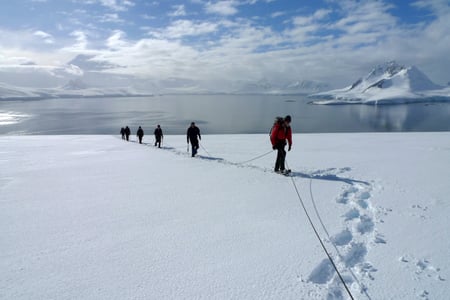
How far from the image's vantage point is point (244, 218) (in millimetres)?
5098

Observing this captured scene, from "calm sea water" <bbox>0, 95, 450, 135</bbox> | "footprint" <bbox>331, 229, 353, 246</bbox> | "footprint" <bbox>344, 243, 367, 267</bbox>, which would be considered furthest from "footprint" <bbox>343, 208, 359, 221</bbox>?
"calm sea water" <bbox>0, 95, 450, 135</bbox>

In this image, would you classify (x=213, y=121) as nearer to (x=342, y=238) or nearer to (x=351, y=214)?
(x=351, y=214)

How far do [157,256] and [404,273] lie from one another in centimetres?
312

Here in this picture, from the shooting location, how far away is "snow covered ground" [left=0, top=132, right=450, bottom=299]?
128 inches

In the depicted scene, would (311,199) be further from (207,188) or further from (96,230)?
(96,230)

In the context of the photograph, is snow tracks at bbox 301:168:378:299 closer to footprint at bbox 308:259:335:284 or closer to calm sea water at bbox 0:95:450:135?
footprint at bbox 308:259:335:284

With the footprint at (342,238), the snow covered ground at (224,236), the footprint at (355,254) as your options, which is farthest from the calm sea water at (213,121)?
the footprint at (355,254)

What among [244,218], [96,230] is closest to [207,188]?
[244,218]

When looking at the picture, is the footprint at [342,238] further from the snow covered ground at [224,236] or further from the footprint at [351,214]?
the footprint at [351,214]

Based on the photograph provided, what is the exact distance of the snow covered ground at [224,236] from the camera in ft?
10.7

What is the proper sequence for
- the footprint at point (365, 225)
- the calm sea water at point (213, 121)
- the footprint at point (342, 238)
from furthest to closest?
the calm sea water at point (213, 121) < the footprint at point (365, 225) < the footprint at point (342, 238)

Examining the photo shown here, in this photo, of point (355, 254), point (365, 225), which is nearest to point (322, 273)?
point (355, 254)

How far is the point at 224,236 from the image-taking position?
4.39m

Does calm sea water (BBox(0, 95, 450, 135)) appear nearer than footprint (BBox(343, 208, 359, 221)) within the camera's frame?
No
